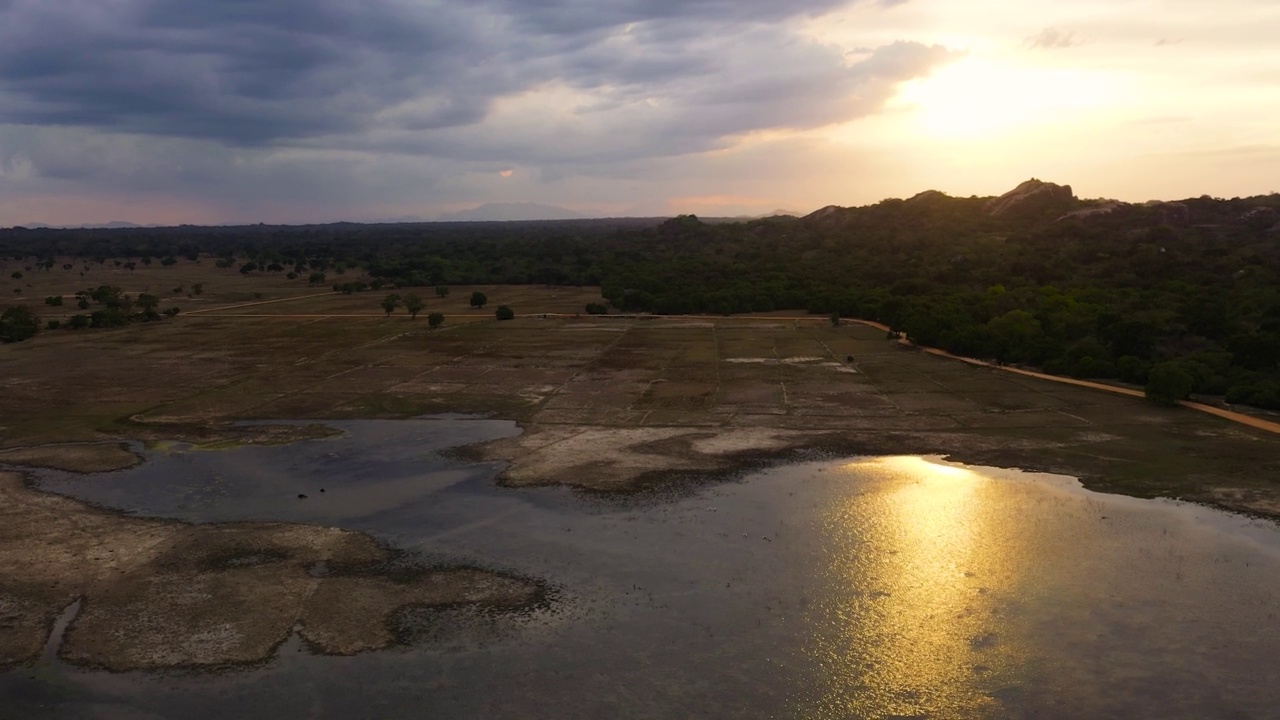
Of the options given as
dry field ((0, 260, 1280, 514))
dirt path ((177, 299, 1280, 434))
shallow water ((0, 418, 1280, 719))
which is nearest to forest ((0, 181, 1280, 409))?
dirt path ((177, 299, 1280, 434))

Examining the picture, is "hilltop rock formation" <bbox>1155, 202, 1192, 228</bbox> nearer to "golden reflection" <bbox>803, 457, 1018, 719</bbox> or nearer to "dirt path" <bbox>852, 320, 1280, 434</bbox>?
"dirt path" <bbox>852, 320, 1280, 434</bbox>

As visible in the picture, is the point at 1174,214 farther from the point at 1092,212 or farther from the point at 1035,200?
the point at 1035,200

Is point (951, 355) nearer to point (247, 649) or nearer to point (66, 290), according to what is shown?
point (247, 649)

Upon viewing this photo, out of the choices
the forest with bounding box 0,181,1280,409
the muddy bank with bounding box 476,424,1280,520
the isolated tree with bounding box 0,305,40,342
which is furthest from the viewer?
the isolated tree with bounding box 0,305,40,342

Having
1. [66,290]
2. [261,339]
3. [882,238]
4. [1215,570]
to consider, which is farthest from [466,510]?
[882,238]

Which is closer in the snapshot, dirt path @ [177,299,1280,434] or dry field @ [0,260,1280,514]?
dry field @ [0,260,1280,514]

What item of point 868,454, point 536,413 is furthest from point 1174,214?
point 536,413

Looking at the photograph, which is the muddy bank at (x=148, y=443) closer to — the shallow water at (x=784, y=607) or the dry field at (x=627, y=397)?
the dry field at (x=627, y=397)
